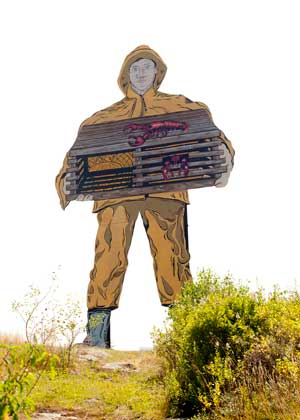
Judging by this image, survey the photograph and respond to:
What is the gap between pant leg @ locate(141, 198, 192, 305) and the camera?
476 inches

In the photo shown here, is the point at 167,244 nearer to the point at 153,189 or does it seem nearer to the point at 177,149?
the point at 153,189

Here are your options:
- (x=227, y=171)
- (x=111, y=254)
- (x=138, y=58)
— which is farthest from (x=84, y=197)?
(x=138, y=58)

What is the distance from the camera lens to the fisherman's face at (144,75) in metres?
13.3

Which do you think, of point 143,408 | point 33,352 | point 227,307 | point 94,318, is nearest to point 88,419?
point 143,408

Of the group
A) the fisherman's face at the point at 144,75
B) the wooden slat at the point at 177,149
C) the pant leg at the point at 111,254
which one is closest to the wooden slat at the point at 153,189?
the pant leg at the point at 111,254

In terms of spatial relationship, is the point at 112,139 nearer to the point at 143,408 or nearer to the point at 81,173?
the point at 81,173

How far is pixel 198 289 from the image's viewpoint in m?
9.41

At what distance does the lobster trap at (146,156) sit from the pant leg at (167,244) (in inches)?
17.5

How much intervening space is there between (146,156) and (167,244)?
1962mm

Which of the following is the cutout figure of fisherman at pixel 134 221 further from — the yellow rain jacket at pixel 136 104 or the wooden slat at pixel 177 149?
the wooden slat at pixel 177 149

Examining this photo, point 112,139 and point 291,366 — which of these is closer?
point 291,366

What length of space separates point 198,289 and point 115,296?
136 inches

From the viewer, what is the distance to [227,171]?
12.0 meters

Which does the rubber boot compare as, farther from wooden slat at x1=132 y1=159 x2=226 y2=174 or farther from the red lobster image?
the red lobster image
